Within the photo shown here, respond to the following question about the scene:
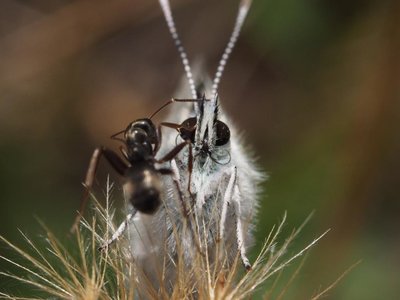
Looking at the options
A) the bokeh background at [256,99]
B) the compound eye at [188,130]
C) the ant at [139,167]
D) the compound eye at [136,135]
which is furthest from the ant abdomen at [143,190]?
the bokeh background at [256,99]

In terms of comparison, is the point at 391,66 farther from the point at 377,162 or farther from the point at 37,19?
the point at 37,19

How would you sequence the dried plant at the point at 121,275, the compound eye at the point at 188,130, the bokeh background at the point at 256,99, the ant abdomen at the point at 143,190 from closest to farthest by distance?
the ant abdomen at the point at 143,190 → the dried plant at the point at 121,275 → the compound eye at the point at 188,130 → the bokeh background at the point at 256,99

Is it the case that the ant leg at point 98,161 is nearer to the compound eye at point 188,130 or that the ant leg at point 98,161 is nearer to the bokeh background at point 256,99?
the compound eye at point 188,130

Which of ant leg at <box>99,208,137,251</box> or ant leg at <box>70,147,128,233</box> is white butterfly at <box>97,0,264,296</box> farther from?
ant leg at <box>70,147,128,233</box>

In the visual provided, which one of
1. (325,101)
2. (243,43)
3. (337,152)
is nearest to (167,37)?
(243,43)

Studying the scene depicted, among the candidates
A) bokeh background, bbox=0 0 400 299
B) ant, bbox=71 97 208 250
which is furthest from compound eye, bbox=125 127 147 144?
bokeh background, bbox=0 0 400 299

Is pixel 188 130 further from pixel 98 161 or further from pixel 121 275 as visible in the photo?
pixel 121 275
